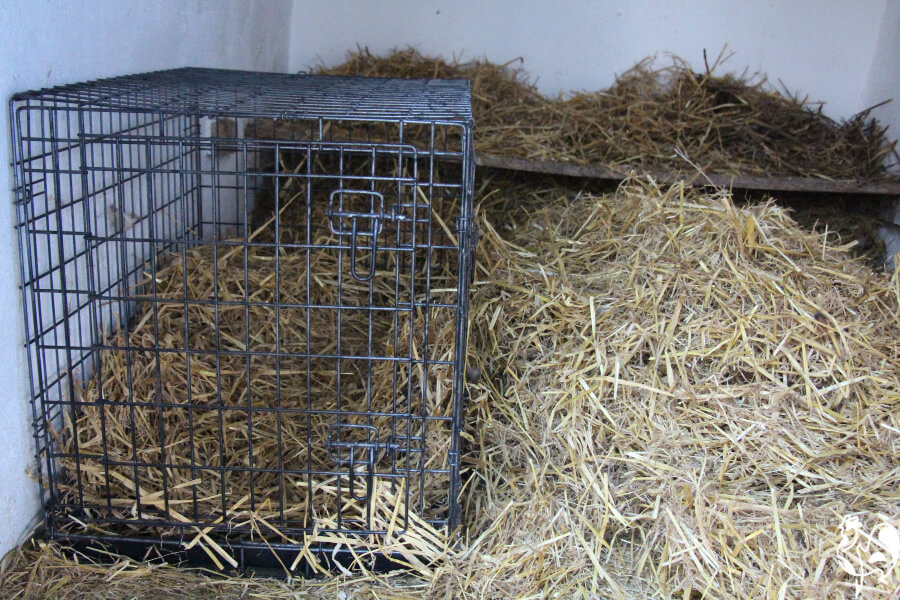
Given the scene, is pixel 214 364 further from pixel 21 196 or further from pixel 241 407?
pixel 21 196

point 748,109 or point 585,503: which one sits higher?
point 748,109

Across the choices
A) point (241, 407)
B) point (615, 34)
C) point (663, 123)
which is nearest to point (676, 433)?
point (241, 407)

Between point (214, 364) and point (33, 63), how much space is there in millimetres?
999

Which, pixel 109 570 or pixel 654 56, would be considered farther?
pixel 654 56

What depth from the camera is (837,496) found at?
A: 86.5 inches

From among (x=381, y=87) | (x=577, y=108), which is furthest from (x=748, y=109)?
(x=381, y=87)

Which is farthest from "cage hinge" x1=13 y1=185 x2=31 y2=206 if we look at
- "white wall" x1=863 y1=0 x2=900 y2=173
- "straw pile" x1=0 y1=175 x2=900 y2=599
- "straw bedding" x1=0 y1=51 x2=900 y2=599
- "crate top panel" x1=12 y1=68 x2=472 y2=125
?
"white wall" x1=863 y1=0 x2=900 y2=173

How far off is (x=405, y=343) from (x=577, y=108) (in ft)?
7.53

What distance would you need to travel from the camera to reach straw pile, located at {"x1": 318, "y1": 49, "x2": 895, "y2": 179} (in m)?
4.11

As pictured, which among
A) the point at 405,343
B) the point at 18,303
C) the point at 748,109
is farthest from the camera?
the point at 748,109

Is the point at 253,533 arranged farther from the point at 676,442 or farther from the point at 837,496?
the point at 837,496

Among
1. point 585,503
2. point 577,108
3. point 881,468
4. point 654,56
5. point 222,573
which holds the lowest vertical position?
point 222,573

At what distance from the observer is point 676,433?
7.65 ft

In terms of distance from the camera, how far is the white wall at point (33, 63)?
2.03m
